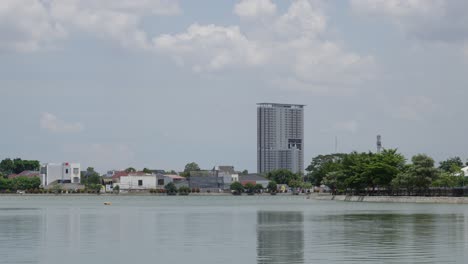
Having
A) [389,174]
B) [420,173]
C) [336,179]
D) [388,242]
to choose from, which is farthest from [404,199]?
[388,242]

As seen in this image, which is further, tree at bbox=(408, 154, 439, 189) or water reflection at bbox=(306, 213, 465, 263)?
tree at bbox=(408, 154, 439, 189)

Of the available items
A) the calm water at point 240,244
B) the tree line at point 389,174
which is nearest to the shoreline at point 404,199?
the tree line at point 389,174

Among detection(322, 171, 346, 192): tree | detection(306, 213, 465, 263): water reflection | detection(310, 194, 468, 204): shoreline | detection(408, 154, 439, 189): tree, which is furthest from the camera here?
detection(322, 171, 346, 192): tree

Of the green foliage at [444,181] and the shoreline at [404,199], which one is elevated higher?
the green foliage at [444,181]

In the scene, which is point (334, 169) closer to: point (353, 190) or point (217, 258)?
point (353, 190)

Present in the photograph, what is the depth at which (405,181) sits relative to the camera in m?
127

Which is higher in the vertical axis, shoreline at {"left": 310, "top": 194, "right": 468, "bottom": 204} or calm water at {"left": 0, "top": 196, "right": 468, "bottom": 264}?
shoreline at {"left": 310, "top": 194, "right": 468, "bottom": 204}

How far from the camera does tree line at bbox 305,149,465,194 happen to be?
12625cm

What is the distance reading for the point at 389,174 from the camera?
13975cm

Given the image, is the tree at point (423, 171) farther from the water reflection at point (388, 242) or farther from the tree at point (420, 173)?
the water reflection at point (388, 242)

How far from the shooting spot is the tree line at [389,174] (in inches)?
4970

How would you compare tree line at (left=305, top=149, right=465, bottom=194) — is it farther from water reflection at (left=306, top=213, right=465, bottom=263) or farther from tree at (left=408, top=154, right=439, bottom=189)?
water reflection at (left=306, top=213, right=465, bottom=263)

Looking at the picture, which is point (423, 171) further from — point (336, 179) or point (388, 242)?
point (388, 242)

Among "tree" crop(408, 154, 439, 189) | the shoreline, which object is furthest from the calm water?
"tree" crop(408, 154, 439, 189)
